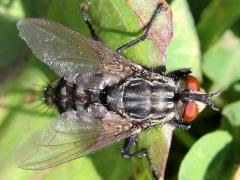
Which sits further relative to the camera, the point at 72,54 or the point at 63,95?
the point at 63,95

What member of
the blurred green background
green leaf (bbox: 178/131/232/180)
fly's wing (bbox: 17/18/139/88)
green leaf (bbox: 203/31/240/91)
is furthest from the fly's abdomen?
green leaf (bbox: 203/31/240/91)

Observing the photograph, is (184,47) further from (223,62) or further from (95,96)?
(95,96)

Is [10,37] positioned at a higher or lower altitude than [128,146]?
higher

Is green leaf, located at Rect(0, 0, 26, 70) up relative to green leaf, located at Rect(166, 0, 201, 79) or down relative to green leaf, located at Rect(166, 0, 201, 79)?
down

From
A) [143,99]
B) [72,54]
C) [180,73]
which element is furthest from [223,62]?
[72,54]

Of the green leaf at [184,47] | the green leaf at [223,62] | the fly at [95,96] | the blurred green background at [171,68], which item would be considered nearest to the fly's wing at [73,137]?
the fly at [95,96]

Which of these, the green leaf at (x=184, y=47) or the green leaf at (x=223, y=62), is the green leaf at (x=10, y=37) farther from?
the green leaf at (x=223, y=62)

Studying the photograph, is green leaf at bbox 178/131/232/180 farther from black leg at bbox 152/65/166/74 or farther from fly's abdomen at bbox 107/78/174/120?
black leg at bbox 152/65/166/74

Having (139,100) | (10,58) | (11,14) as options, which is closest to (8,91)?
(10,58)
